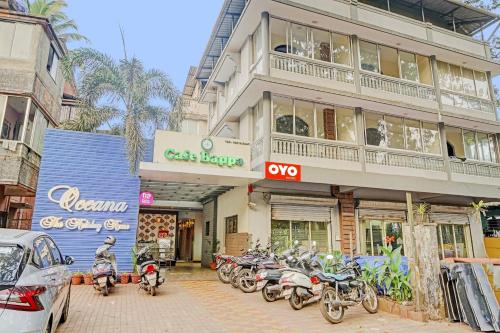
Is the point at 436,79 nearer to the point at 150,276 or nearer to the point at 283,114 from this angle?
the point at 283,114

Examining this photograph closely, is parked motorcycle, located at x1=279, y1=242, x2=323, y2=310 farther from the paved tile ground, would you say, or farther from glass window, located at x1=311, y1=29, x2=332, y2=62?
glass window, located at x1=311, y1=29, x2=332, y2=62

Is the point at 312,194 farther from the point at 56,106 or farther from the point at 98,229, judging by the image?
the point at 56,106

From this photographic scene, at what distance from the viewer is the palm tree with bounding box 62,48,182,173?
36.7 ft

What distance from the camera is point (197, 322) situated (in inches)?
228

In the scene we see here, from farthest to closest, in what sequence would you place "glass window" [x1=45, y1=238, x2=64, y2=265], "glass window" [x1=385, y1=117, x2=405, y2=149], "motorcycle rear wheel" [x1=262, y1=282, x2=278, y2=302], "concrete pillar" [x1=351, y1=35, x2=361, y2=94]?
"glass window" [x1=385, y1=117, x2=405, y2=149], "concrete pillar" [x1=351, y1=35, x2=361, y2=94], "motorcycle rear wheel" [x1=262, y1=282, x2=278, y2=302], "glass window" [x1=45, y1=238, x2=64, y2=265]

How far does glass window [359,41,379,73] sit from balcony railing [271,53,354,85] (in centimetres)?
137

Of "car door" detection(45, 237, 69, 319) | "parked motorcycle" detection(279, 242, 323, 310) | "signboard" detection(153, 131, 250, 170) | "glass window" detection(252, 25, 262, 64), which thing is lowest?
"parked motorcycle" detection(279, 242, 323, 310)

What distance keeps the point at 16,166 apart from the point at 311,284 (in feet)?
32.0

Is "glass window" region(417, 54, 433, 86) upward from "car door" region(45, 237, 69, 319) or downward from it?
upward

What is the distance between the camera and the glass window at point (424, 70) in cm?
1423

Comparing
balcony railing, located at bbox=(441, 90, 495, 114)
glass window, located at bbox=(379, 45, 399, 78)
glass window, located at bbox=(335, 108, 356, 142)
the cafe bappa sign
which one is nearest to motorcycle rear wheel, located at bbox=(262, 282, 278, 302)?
the cafe bappa sign

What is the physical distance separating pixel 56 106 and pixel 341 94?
1172 cm

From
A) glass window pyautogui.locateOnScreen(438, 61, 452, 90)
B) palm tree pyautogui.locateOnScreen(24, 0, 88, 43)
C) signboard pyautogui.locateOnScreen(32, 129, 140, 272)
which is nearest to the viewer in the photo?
signboard pyautogui.locateOnScreen(32, 129, 140, 272)

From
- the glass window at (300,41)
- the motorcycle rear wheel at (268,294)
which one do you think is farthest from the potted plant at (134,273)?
the glass window at (300,41)
